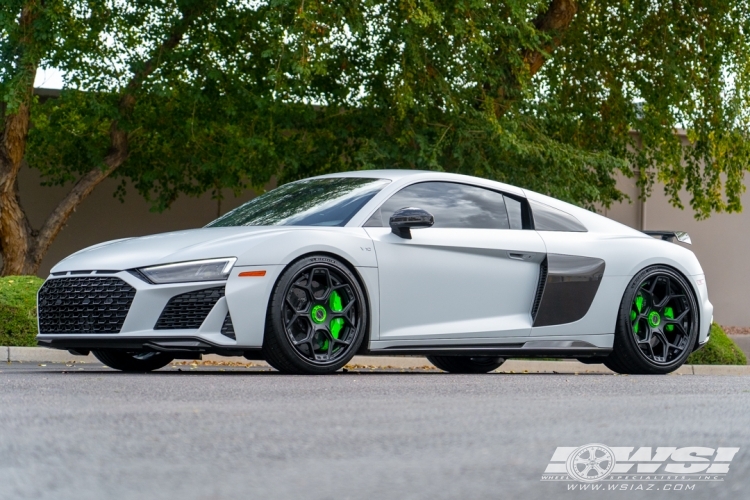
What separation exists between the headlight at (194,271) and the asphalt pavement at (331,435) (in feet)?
2.09

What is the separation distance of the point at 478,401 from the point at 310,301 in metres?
1.97

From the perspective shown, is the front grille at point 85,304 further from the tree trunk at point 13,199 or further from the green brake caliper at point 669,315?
the tree trunk at point 13,199

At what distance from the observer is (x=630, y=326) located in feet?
29.3

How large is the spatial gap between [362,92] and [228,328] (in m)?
11.3

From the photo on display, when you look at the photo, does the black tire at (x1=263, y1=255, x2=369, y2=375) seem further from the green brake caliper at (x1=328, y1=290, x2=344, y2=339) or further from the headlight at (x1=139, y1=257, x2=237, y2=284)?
the headlight at (x1=139, y1=257, x2=237, y2=284)

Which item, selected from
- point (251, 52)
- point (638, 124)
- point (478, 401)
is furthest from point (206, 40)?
point (478, 401)

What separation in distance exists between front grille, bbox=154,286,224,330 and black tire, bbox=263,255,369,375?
1.20 ft

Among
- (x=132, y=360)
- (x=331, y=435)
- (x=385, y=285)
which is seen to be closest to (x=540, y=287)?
(x=385, y=285)

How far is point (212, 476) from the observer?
3.53m

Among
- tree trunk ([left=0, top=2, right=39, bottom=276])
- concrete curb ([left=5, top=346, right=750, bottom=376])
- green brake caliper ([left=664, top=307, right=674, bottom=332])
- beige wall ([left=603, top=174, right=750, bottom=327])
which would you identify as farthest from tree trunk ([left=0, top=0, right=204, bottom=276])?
beige wall ([left=603, top=174, right=750, bottom=327])

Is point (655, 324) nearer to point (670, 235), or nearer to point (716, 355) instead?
point (670, 235)

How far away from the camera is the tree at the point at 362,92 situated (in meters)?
16.0

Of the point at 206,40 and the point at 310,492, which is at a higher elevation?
the point at 206,40

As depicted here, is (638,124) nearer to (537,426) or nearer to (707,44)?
(707,44)
